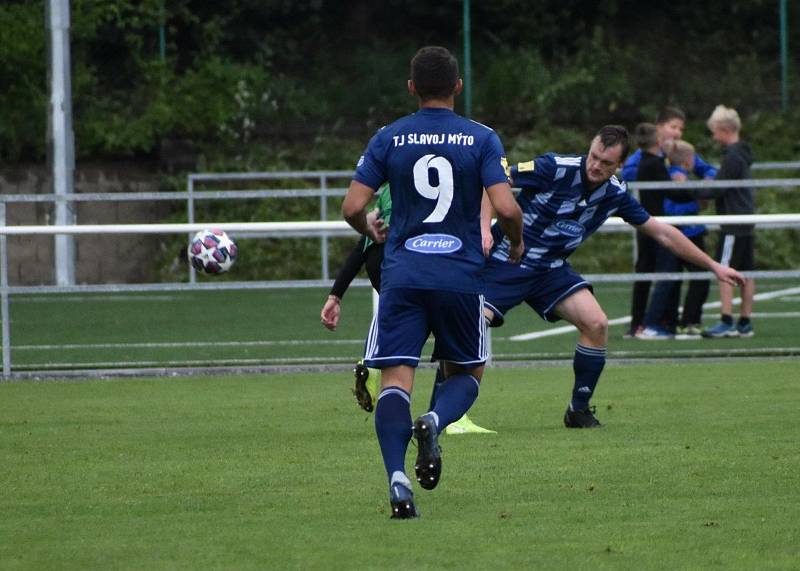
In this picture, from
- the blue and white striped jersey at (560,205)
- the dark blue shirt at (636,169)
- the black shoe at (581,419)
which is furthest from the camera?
the dark blue shirt at (636,169)

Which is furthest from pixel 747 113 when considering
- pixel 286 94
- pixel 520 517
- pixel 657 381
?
pixel 520 517

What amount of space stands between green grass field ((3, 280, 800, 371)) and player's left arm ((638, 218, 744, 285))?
13.9 ft

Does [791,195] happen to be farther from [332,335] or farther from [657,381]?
[657,381]

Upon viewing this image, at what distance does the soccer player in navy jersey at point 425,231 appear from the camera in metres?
6.38

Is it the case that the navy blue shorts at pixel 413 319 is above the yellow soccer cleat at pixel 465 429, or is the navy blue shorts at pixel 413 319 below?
above

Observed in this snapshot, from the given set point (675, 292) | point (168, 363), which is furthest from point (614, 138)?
point (675, 292)

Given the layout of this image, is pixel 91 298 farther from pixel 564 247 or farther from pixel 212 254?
pixel 564 247

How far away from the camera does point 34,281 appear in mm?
17391

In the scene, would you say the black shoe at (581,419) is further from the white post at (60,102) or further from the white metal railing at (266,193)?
the white post at (60,102)

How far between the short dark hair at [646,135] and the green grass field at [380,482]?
3.94m

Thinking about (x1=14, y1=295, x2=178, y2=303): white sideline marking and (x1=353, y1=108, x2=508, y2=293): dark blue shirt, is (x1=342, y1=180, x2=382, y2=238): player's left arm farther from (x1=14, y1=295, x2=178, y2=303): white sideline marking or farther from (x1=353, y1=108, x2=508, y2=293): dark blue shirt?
(x1=14, y1=295, x2=178, y2=303): white sideline marking

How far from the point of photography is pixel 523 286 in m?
9.19

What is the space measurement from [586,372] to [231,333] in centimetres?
672

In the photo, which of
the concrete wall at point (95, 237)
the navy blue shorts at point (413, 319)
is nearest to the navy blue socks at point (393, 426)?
the navy blue shorts at point (413, 319)
